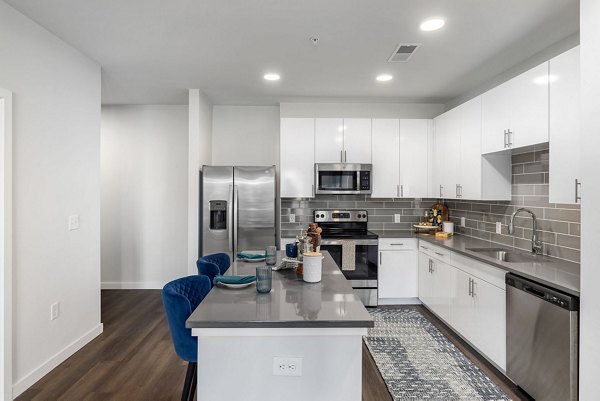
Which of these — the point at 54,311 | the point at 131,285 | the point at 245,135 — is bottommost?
the point at 131,285

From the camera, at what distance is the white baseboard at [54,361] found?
255cm

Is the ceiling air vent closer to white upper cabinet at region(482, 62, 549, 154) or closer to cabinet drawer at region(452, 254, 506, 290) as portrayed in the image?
white upper cabinet at region(482, 62, 549, 154)

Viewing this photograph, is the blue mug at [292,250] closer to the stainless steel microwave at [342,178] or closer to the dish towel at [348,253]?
the dish towel at [348,253]

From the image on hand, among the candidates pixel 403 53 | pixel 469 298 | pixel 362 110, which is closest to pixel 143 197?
pixel 362 110

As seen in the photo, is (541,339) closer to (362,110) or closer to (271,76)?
(271,76)

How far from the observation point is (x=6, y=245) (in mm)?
2396

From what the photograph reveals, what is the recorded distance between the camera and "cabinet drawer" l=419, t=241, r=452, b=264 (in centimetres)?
366

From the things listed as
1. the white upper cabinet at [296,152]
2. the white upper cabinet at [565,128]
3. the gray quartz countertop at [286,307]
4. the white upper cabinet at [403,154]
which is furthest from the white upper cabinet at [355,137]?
the gray quartz countertop at [286,307]

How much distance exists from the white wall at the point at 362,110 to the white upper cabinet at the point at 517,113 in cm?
158

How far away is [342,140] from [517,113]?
7.08 feet

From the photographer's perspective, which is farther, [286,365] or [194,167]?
[194,167]

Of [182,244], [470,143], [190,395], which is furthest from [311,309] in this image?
[182,244]

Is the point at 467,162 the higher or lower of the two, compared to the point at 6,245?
higher

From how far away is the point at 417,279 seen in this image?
14.6ft
